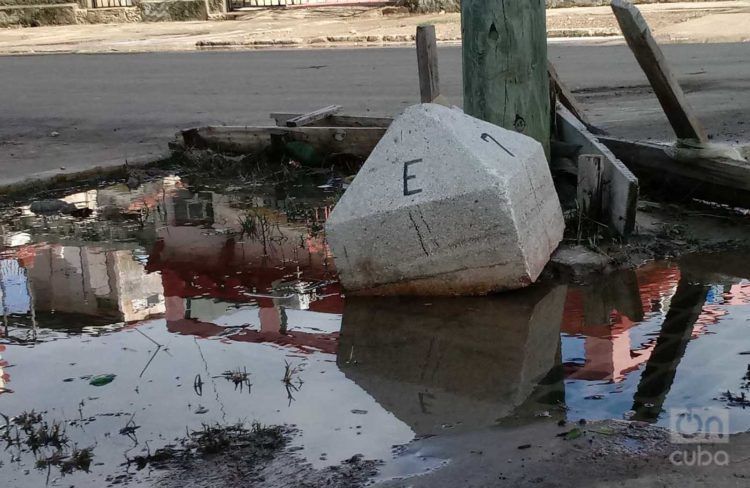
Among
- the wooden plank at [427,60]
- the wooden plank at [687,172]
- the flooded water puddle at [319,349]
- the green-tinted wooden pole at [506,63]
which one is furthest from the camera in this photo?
the wooden plank at [427,60]

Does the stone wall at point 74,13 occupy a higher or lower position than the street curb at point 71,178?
higher

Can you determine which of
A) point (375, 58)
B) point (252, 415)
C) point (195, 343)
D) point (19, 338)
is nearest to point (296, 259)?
point (195, 343)

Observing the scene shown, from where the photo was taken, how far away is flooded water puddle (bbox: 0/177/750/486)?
134 inches

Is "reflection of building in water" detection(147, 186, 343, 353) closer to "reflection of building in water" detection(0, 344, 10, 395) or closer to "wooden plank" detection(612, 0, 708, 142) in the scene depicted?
"reflection of building in water" detection(0, 344, 10, 395)

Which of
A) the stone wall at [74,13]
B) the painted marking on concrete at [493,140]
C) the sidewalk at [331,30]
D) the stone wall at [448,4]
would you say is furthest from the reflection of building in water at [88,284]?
the stone wall at [74,13]

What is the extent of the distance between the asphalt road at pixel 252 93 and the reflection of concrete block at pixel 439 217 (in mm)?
3190

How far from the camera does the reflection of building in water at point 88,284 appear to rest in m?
4.80

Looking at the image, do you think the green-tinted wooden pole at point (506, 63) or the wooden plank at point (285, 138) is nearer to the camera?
the green-tinted wooden pole at point (506, 63)

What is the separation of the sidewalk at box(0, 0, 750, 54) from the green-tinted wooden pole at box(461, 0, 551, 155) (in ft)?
33.2

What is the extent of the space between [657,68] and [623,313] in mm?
1907

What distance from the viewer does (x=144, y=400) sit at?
368cm

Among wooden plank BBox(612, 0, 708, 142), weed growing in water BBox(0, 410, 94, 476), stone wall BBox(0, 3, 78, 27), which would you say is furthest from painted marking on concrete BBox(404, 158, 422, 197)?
stone wall BBox(0, 3, 78, 27)

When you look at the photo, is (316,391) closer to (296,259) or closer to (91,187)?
(296,259)

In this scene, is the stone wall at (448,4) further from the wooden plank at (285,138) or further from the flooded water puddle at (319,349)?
the flooded water puddle at (319,349)
